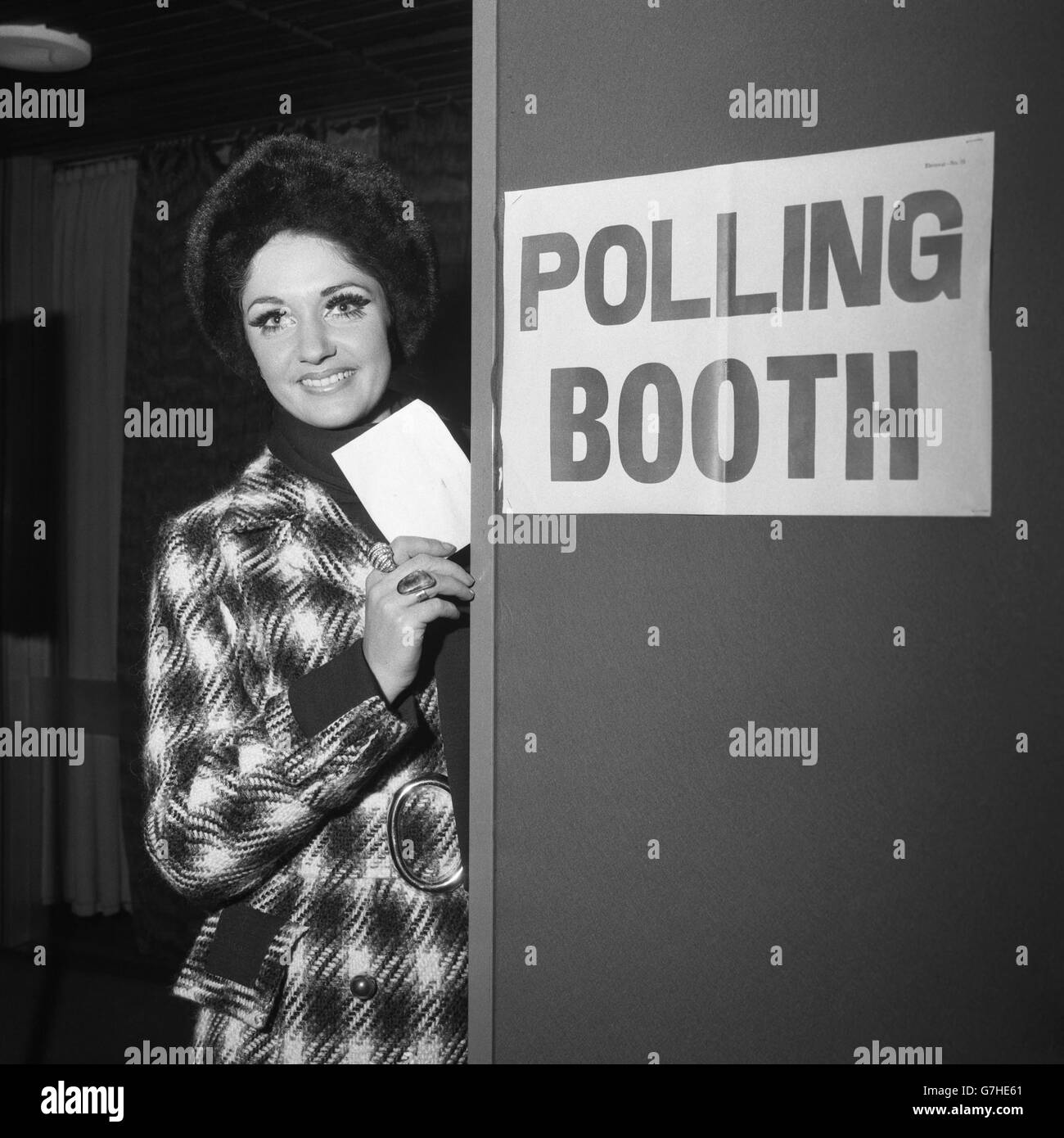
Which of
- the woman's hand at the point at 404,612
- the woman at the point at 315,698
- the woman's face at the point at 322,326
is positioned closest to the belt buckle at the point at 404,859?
the woman at the point at 315,698

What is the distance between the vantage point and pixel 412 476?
1285 millimetres

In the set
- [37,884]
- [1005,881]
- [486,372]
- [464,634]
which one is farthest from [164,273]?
[1005,881]

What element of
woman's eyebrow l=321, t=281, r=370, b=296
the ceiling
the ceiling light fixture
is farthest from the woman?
the ceiling light fixture

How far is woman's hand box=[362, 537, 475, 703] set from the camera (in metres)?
1.25

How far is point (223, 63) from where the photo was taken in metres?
1.40

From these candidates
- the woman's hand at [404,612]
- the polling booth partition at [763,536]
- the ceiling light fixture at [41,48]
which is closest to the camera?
the polling booth partition at [763,536]

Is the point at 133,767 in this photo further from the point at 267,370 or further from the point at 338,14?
the point at 338,14

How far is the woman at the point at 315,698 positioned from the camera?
126cm

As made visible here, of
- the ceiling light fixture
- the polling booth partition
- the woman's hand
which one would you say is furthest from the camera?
the ceiling light fixture

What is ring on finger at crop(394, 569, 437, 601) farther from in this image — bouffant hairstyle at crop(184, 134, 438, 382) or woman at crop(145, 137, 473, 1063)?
bouffant hairstyle at crop(184, 134, 438, 382)

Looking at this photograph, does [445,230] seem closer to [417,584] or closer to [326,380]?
[326,380]

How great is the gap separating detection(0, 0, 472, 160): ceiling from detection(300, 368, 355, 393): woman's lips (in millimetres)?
400

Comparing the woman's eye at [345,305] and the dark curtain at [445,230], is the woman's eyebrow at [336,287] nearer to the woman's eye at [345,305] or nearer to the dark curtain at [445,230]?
the woman's eye at [345,305]

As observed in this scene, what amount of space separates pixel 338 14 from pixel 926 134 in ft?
2.76
